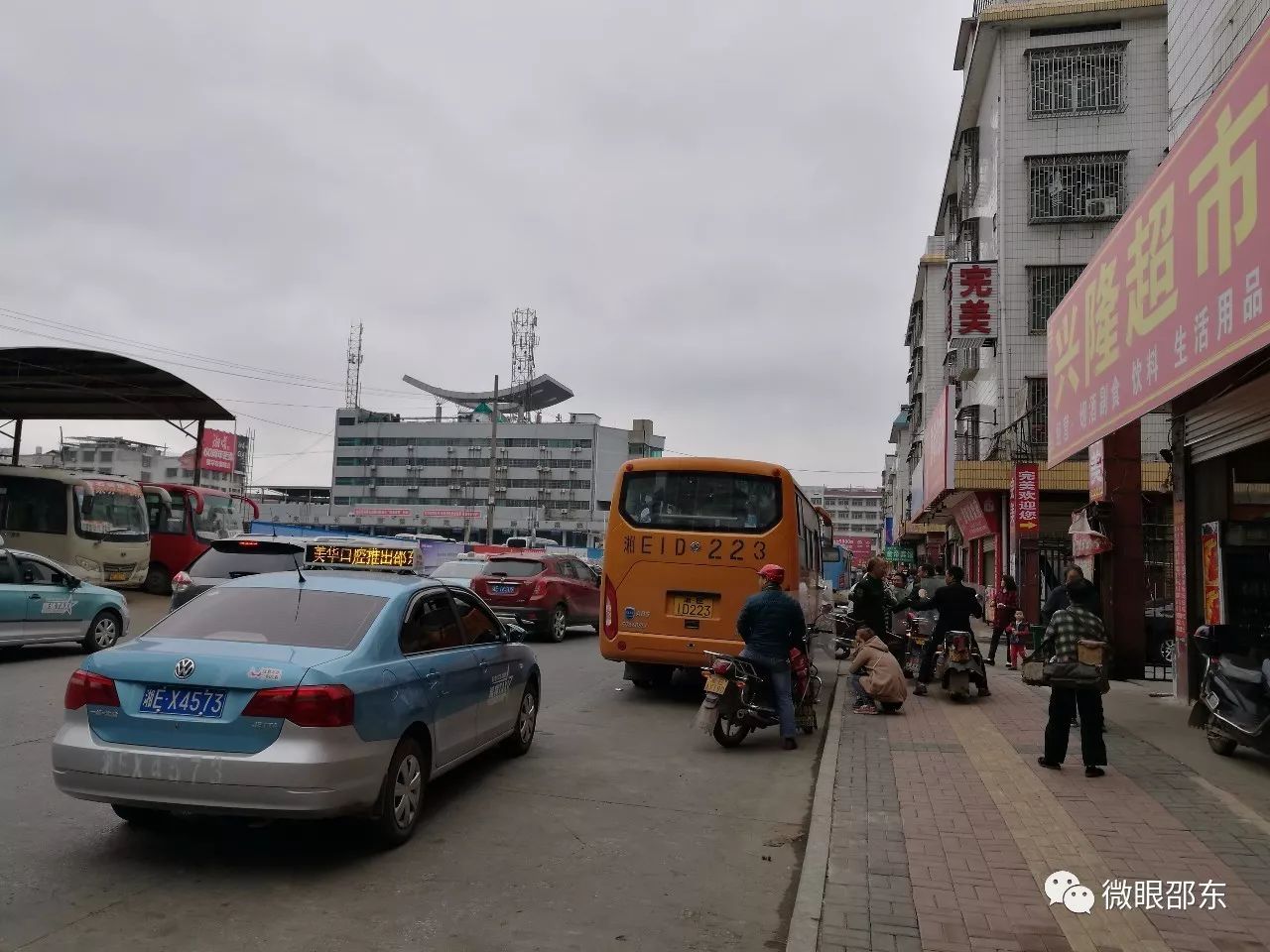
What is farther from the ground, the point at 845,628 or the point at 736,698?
the point at 845,628

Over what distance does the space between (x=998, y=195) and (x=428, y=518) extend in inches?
3935

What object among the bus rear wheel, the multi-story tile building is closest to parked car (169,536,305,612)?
the bus rear wheel

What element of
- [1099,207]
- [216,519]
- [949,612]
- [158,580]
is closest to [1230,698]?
[949,612]

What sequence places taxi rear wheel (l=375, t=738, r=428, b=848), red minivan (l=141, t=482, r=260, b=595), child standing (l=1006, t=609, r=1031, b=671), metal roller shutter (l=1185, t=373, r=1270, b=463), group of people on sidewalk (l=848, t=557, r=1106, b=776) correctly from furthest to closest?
red minivan (l=141, t=482, r=260, b=595) → child standing (l=1006, t=609, r=1031, b=671) → metal roller shutter (l=1185, t=373, r=1270, b=463) → group of people on sidewalk (l=848, t=557, r=1106, b=776) → taxi rear wheel (l=375, t=738, r=428, b=848)

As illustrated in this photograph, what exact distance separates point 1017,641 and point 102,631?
47.1 feet

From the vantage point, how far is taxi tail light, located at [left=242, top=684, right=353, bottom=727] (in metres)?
4.93

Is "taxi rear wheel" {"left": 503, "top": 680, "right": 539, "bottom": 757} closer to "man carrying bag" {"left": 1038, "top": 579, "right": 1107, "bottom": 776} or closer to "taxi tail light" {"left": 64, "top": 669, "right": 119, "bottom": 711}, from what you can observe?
"taxi tail light" {"left": 64, "top": 669, "right": 119, "bottom": 711}

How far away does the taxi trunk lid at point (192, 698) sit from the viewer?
4922mm

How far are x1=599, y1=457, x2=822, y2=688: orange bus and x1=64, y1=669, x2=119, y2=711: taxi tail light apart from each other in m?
6.69

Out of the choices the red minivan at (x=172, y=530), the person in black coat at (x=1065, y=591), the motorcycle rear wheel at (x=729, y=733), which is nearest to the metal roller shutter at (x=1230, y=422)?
the person in black coat at (x=1065, y=591)

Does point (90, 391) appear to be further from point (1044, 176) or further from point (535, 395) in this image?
point (535, 395)

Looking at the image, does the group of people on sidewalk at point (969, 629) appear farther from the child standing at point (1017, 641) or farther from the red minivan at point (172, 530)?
the red minivan at point (172, 530)

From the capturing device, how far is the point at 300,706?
4.94 m

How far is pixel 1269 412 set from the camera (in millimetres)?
9336
